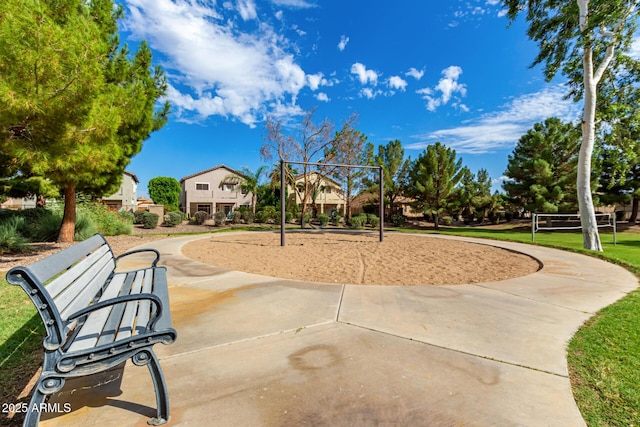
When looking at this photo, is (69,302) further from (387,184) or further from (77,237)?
(387,184)

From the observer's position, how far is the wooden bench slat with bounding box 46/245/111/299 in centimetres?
221

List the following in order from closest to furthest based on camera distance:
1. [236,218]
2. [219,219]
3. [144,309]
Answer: [144,309] < [219,219] < [236,218]

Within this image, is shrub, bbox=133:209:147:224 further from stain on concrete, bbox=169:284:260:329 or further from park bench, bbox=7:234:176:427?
park bench, bbox=7:234:176:427

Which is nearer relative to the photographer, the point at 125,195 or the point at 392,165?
the point at 392,165

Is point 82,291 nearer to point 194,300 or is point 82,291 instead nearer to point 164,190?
point 194,300

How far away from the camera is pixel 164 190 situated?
129ft

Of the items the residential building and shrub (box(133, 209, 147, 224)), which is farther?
the residential building

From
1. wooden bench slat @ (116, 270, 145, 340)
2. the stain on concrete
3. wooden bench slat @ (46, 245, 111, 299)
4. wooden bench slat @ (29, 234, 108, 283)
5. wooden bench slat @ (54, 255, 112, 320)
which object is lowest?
the stain on concrete

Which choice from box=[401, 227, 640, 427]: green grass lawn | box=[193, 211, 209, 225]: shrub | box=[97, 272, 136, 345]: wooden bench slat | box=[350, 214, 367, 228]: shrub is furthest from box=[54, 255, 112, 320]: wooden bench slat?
box=[350, 214, 367, 228]: shrub

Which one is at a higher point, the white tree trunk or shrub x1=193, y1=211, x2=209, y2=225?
the white tree trunk

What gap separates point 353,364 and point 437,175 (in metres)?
28.2

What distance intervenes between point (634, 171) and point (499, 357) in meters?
32.5

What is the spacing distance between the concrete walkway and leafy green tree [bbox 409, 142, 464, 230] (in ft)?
79.4

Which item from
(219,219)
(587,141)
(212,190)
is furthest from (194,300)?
(212,190)
